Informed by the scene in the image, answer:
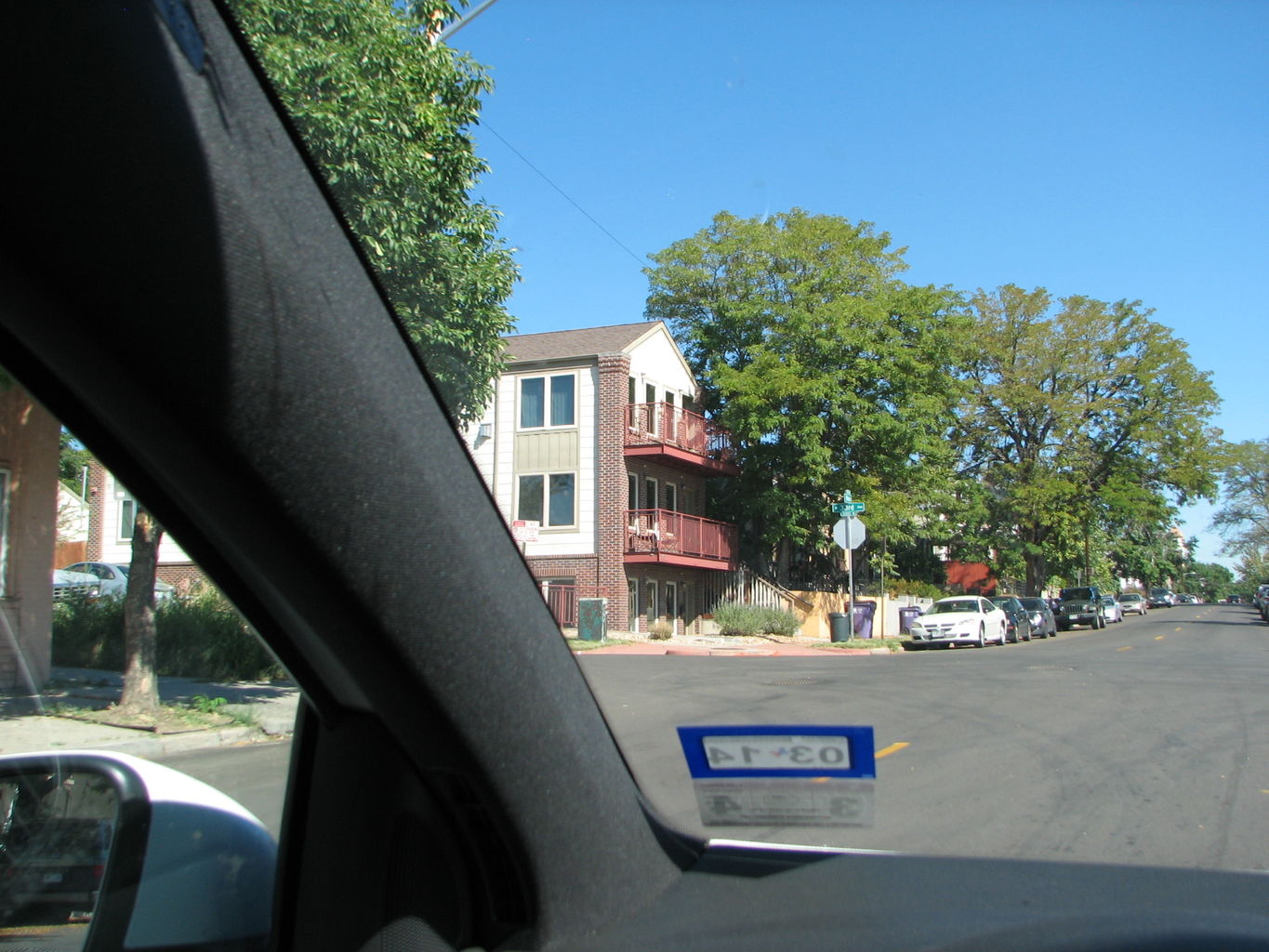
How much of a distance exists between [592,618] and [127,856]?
1848 mm

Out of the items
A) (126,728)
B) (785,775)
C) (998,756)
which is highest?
(126,728)

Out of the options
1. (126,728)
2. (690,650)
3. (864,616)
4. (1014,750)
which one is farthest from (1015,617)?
(126,728)

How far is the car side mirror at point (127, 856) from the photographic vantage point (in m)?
1.62

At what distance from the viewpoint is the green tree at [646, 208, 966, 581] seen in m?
2.85

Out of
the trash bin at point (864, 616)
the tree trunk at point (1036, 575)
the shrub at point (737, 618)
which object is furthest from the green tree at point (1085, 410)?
the tree trunk at point (1036, 575)

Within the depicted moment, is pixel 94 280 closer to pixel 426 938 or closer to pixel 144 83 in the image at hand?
pixel 144 83

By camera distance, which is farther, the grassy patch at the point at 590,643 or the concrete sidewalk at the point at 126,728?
the grassy patch at the point at 590,643

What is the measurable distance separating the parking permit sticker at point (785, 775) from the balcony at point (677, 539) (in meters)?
1.67

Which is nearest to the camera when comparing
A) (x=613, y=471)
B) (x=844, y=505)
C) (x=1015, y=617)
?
(x=613, y=471)

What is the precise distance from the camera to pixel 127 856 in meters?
1.73

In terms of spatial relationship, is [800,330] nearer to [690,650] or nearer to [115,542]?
[115,542]

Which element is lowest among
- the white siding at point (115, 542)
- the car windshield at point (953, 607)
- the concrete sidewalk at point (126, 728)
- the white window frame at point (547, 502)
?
the concrete sidewalk at point (126, 728)

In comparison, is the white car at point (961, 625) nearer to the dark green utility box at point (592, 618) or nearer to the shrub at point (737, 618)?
the shrub at point (737, 618)

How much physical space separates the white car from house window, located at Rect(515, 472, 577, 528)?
66.8ft
